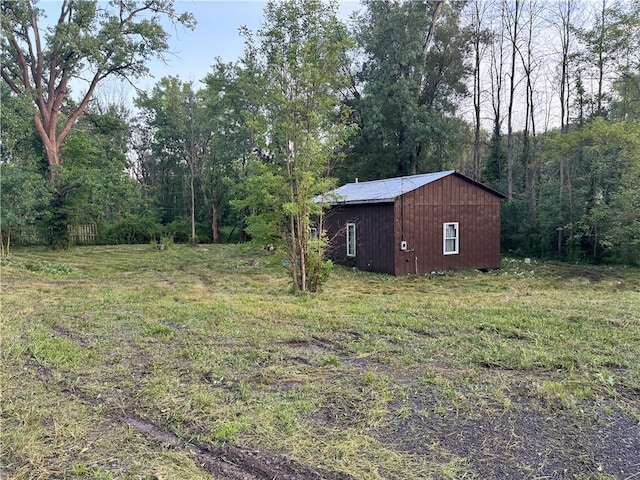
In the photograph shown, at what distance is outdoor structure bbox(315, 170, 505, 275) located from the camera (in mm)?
12148

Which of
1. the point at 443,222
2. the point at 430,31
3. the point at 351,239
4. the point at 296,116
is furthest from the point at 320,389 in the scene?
the point at 430,31

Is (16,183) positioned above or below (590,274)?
above

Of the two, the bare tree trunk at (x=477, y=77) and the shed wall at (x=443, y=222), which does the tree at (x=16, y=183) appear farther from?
the bare tree trunk at (x=477, y=77)

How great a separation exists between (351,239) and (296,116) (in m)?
6.55

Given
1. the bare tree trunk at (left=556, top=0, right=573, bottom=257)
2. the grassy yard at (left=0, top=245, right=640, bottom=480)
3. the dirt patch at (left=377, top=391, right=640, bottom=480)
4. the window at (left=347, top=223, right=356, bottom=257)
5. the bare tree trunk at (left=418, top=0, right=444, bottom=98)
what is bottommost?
the dirt patch at (left=377, top=391, right=640, bottom=480)

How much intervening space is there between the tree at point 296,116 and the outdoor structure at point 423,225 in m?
4.19

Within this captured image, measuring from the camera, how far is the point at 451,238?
12.9m

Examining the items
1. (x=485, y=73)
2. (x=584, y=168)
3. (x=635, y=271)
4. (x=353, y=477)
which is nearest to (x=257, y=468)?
(x=353, y=477)

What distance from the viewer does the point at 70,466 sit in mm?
2287

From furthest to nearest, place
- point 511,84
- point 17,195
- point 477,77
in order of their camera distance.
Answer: point 477,77 < point 511,84 < point 17,195

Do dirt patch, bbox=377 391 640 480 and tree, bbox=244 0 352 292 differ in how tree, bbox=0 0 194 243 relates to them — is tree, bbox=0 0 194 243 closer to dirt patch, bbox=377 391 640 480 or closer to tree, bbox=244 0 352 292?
tree, bbox=244 0 352 292

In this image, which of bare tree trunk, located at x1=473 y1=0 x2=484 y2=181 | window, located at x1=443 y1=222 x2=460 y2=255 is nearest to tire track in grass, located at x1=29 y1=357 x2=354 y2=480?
window, located at x1=443 y1=222 x2=460 y2=255

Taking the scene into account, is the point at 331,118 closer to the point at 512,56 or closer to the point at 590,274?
the point at 590,274

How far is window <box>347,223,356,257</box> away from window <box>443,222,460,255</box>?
272cm
